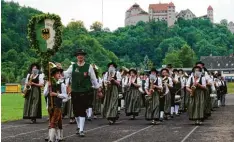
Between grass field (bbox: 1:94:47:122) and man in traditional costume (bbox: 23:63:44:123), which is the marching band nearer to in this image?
man in traditional costume (bbox: 23:63:44:123)

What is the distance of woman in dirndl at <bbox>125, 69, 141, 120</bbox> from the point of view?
2006 cm

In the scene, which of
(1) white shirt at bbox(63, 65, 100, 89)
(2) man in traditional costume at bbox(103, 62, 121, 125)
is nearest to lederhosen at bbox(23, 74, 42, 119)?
(2) man in traditional costume at bbox(103, 62, 121, 125)

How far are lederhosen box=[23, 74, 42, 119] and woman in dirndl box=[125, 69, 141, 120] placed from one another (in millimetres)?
3683

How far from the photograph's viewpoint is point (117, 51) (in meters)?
174

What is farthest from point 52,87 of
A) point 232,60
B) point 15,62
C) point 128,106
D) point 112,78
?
point 232,60

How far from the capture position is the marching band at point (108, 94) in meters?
11.5

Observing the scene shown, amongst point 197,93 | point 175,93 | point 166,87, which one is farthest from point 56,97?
point 175,93

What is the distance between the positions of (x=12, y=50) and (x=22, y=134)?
339 feet

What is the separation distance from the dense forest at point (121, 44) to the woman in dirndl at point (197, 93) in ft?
273

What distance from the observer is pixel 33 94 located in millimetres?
17891

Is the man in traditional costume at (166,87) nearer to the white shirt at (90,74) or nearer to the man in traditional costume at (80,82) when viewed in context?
the white shirt at (90,74)

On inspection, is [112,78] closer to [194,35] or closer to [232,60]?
[232,60]

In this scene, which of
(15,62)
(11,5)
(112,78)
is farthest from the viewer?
(11,5)

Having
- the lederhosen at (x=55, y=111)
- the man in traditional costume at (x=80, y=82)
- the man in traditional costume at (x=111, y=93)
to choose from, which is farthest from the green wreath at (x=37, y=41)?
the man in traditional costume at (x=111, y=93)
